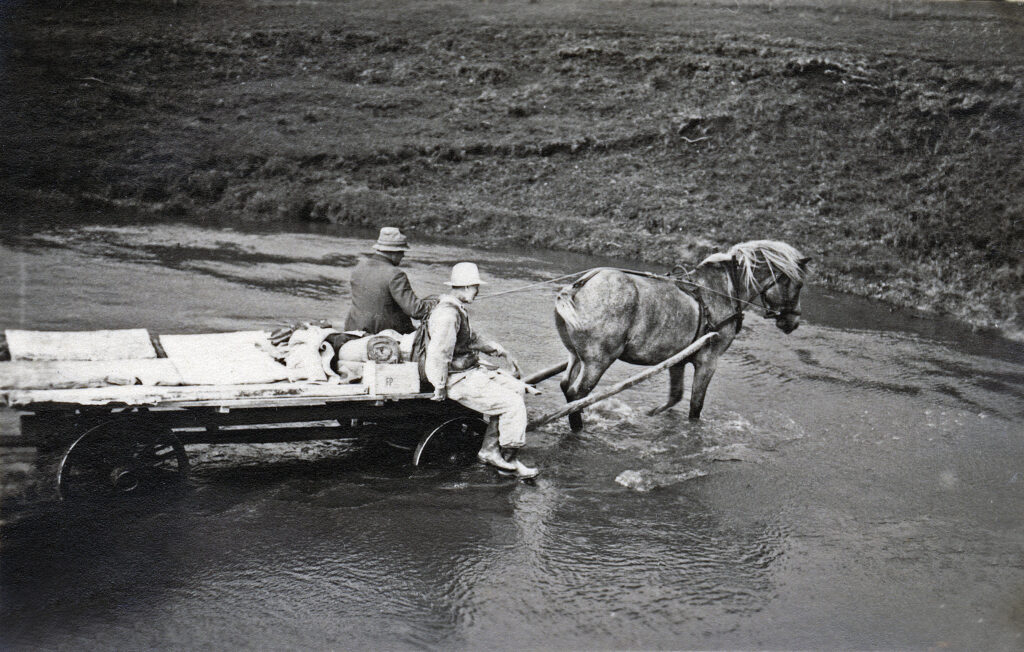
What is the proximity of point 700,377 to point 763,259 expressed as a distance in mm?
1425

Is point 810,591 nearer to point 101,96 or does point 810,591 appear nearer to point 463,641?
point 463,641

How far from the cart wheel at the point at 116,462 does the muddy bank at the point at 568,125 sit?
1283 centimetres

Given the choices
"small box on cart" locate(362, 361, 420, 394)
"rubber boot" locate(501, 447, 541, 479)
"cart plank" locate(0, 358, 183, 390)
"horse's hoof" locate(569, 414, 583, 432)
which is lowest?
"horse's hoof" locate(569, 414, 583, 432)

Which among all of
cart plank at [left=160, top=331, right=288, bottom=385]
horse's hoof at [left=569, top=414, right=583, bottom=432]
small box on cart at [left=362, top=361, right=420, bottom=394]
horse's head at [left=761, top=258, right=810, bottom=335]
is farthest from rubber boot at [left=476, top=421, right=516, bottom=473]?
horse's head at [left=761, top=258, right=810, bottom=335]

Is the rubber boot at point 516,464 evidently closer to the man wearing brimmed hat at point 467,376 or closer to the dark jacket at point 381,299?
the man wearing brimmed hat at point 467,376

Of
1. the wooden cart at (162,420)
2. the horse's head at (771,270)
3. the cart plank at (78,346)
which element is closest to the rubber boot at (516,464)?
the wooden cart at (162,420)

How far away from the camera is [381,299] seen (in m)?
7.43

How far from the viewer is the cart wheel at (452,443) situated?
7.27 metres

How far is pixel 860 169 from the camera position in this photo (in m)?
20.4

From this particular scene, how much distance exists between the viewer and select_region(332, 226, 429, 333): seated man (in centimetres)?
730

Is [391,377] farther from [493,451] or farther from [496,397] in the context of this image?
[493,451]

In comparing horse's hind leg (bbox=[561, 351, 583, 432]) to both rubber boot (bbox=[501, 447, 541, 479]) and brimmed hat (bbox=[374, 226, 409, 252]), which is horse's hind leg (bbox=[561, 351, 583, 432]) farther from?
brimmed hat (bbox=[374, 226, 409, 252])

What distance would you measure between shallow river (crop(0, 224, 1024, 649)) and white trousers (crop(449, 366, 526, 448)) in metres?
0.52

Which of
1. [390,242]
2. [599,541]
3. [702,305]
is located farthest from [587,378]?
[390,242]
